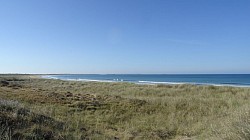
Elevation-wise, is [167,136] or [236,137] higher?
[236,137]

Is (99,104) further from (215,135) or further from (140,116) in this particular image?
(215,135)

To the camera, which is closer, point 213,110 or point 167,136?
point 167,136

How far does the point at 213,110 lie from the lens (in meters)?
16.0

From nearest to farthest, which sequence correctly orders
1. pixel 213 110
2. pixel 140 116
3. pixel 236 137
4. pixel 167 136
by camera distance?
pixel 236 137 → pixel 167 136 → pixel 140 116 → pixel 213 110

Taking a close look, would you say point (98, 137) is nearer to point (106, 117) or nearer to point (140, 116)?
point (106, 117)

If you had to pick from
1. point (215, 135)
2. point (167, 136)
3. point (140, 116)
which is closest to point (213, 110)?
point (140, 116)

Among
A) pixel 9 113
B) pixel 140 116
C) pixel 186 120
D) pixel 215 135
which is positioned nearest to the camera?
pixel 215 135

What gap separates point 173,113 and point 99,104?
4952mm

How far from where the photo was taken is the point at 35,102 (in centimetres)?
1677

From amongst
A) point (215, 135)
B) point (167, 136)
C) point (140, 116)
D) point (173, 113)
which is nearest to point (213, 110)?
point (173, 113)

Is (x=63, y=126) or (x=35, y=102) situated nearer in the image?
(x=63, y=126)

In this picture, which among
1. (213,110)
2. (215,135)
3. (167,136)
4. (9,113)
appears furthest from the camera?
(213,110)

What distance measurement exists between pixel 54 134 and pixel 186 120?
705 centimetres

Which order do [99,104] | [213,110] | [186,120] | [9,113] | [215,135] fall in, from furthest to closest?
1. [99,104]
2. [213,110]
3. [186,120]
4. [9,113]
5. [215,135]
